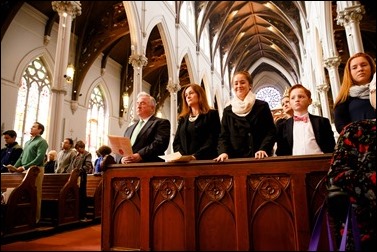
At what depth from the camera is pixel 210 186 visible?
231cm

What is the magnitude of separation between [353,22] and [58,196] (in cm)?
740

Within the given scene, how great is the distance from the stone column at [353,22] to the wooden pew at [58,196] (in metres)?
6.66

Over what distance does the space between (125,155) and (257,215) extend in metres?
1.31

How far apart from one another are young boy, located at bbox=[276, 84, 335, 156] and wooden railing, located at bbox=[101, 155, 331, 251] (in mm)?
397

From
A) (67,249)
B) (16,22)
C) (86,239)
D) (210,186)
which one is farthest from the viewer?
(16,22)

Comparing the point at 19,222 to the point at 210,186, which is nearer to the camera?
the point at 210,186

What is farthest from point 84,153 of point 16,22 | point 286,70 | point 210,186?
point 286,70

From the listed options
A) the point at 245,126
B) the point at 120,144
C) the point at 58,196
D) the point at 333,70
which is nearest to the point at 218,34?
the point at 333,70

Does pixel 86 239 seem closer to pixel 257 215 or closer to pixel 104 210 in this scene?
pixel 104 210

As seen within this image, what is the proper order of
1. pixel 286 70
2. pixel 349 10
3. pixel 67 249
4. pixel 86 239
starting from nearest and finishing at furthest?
1. pixel 67 249
2. pixel 86 239
3. pixel 349 10
4. pixel 286 70

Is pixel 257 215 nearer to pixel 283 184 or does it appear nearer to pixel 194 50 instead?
pixel 283 184

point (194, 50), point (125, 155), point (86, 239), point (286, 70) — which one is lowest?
point (86, 239)

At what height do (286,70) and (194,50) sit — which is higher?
(286,70)

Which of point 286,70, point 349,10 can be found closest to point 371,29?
point 349,10
